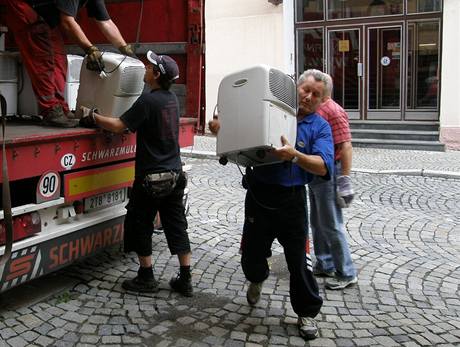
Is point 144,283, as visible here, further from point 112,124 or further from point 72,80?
point 72,80

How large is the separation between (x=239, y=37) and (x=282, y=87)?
10010 millimetres

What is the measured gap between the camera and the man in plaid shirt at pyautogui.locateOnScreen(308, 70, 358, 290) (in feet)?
13.8

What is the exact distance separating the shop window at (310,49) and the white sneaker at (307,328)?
10292 mm

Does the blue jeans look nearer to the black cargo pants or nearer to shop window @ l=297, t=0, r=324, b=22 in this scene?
the black cargo pants

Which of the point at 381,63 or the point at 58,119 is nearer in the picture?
the point at 58,119

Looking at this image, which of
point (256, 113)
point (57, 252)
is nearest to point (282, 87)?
point (256, 113)

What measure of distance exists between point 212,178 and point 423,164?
11.8 ft

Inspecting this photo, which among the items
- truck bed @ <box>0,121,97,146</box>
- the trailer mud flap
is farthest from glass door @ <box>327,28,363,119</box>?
truck bed @ <box>0,121,97,146</box>

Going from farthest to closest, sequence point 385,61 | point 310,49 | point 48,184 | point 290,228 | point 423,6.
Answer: point 310,49 → point 385,61 → point 423,6 → point 48,184 → point 290,228

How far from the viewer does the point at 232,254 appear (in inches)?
205

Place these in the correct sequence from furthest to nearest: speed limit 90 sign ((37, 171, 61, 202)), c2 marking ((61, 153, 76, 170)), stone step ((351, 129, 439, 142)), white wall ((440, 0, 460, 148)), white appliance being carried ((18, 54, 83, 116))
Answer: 1. stone step ((351, 129, 439, 142))
2. white wall ((440, 0, 460, 148))
3. white appliance being carried ((18, 54, 83, 116))
4. c2 marking ((61, 153, 76, 170))
5. speed limit 90 sign ((37, 171, 61, 202))

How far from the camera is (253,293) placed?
13.3ft

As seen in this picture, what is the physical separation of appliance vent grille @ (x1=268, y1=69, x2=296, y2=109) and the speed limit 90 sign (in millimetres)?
1525

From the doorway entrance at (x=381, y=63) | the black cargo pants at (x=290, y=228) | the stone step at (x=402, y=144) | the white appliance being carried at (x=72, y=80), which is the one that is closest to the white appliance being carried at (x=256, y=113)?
the black cargo pants at (x=290, y=228)
